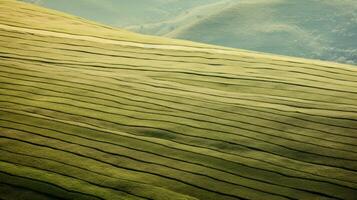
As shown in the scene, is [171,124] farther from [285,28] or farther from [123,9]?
[123,9]

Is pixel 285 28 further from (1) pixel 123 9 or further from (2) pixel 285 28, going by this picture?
(1) pixel 123 9

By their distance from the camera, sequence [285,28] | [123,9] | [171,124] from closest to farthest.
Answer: [171,124], [285,28], [123,9]

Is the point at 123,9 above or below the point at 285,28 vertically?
above

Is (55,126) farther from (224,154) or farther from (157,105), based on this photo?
(224,154)

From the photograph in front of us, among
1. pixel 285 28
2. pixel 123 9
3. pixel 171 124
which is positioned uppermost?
pixel 123 9

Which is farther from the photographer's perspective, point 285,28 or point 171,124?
point 285,28

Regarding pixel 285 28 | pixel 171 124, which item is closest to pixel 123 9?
pixel 285 28

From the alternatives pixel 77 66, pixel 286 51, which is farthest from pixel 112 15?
pixel 77 66

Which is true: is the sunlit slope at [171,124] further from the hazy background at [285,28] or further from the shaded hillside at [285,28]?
the shaded hillside at [285,28]

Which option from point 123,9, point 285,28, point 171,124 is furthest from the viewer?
point 123,9

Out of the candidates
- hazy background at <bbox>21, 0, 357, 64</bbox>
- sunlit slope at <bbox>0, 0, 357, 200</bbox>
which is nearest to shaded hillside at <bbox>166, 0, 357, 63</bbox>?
hazy background at <bbox>21, 0, 357, 64</bbox>

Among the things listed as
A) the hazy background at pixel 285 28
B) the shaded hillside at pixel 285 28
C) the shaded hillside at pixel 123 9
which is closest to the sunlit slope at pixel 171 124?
the hazy background at pixel 285 28
